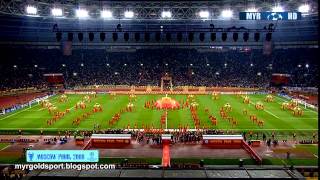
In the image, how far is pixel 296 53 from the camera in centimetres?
9794

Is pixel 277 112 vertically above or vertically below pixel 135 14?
below

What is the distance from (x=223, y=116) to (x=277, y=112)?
8.97m

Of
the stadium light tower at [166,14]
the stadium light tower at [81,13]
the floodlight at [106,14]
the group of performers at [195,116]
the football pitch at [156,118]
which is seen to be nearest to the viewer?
the football pitch at [156,118]

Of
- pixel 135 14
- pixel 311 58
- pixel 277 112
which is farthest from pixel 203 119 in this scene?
pixel 311 58

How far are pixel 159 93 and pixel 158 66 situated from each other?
930 inches

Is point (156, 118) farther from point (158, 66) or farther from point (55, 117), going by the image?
point (158, 66)

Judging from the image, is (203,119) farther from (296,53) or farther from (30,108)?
(296,53)

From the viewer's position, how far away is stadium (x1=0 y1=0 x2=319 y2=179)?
1214 inches

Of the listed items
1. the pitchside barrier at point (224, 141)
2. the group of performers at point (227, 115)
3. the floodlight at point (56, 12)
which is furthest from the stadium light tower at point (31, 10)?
the pitchside barrier at point (224, 141)

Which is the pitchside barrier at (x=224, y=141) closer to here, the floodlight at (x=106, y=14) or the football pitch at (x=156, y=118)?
the football pitch at (x=156, y=118)

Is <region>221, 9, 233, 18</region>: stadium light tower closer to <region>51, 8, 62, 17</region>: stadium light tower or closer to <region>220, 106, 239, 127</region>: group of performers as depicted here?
<region>220, 106, 239, 127</region>: group of performers

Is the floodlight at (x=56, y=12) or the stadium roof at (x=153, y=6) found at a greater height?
the stadium roof at (x=153, y=6)

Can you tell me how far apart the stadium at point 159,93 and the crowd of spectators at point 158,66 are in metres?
0.37

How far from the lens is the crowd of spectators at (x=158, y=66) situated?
9056 cm
